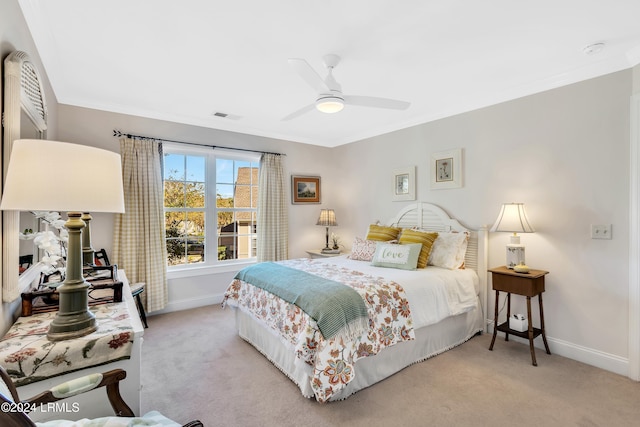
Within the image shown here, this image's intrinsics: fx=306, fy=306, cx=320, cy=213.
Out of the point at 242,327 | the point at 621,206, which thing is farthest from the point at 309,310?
the point at 621,206

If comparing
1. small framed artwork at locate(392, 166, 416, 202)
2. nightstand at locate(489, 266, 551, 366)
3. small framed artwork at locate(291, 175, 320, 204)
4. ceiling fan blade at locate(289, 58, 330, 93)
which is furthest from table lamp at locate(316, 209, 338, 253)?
ceiling fan blade at locate(289, 58, 330, 93)

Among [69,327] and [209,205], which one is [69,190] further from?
[209,205]

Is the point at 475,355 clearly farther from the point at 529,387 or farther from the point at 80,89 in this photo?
the point at 80,89

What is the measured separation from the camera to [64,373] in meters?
1.20

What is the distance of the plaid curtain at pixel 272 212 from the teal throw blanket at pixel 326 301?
1.93m

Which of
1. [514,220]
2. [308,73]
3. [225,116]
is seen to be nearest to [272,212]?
[225,116]

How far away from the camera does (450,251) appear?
3.26 meters

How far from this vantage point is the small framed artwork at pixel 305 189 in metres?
5.04

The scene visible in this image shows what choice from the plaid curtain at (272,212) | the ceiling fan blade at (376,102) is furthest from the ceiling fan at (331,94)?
the plaid curtain at (272,212)

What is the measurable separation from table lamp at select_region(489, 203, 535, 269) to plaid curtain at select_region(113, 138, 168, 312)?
3.81 m

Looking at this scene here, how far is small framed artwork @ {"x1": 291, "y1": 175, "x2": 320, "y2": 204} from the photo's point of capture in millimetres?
5039

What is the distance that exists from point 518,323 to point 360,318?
5.62 feet

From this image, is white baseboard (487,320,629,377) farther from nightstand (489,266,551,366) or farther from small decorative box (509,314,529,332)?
small decorative box (509,314,529,332)

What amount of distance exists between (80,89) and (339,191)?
3.67 metres
